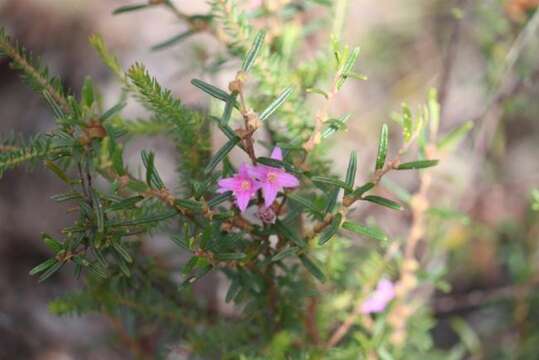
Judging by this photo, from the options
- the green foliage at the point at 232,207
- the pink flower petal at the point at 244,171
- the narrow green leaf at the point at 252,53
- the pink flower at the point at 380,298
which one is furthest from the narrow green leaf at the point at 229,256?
the pink flower at the point at 380,298

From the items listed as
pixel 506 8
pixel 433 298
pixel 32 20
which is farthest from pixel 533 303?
pixel 32 20

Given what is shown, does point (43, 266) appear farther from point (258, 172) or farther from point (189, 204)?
point (258, 172)

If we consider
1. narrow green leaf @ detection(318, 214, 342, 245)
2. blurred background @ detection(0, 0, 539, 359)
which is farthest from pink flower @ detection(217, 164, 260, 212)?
blurred background @ detection(0, 0, 539, 359)

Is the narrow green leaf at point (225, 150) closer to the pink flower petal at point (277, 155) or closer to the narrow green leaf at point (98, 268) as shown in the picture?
the pink flower petal at point (277, 155)

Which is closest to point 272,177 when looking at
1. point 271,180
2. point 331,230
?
point 271,180

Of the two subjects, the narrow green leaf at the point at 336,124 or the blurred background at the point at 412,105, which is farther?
the blurred background at the point at 412,105

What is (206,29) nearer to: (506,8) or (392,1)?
(506,8)
